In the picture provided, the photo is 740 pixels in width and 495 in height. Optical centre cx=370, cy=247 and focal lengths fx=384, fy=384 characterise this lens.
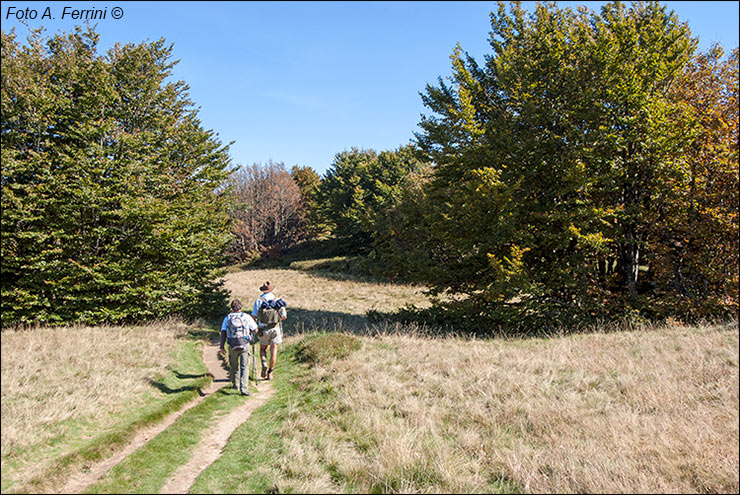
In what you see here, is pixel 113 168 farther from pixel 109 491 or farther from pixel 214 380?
pixel 109 491

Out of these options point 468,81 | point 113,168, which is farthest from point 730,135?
point 113,168

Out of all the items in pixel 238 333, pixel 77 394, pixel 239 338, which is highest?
pixel 238 333

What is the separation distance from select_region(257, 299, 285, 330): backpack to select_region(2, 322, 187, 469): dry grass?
2928mm

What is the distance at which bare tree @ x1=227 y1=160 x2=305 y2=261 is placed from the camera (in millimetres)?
65000

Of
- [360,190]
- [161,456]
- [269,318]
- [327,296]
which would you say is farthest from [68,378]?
[360,190]

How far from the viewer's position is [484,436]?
21.7ft

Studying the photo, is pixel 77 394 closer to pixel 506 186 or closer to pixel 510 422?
pixel 510 422

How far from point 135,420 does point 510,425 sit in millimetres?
7008

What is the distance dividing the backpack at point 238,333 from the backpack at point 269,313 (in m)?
1.20

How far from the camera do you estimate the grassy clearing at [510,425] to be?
5145 mm

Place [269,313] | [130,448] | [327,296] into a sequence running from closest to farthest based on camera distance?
[130,448] < [269,313] < [327,296]

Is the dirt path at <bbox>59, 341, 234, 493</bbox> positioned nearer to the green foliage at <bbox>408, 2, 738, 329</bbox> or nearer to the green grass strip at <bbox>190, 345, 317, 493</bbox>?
the green grass strip at <bbox>190, 345, 317, 493</bbox>

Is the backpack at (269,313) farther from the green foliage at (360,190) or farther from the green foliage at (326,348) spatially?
the green foliage at (360,190)

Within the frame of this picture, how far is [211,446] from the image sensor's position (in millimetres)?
6680
